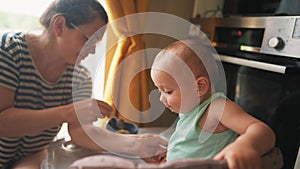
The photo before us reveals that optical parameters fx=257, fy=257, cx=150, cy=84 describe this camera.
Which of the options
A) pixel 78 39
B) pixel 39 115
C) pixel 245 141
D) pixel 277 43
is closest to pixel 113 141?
pixel 39 115

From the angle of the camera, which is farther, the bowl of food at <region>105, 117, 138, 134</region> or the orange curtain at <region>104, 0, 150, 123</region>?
the orange curtain at <region>104, 0, 150, 123</region>

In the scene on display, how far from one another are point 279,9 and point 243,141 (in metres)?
0.82

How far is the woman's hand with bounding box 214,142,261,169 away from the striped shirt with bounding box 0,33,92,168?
1.91 feet

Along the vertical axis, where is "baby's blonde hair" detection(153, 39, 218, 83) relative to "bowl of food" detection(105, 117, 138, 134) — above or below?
above

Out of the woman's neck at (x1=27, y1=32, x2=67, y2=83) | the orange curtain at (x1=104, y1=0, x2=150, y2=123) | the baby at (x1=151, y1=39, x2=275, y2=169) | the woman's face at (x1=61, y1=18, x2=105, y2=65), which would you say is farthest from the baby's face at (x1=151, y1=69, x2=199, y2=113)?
the orange curtain at (x1=104, y1=0, x2=150, y2=123)

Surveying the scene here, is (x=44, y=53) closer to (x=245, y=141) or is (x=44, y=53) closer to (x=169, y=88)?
(x=169, y=88)

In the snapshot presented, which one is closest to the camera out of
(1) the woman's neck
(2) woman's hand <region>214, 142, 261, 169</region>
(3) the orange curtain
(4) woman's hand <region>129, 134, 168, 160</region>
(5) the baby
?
(2) woman's hand <region>214, 142, 261, 169</region>

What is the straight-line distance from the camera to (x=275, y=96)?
0.92 metres

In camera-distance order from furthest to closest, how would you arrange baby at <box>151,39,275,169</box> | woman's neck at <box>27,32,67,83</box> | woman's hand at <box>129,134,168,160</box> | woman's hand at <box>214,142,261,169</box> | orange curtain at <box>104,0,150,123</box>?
orange curtain at <box>104,0,150,123</box> → woman's neck at <box>27,32,67,83</box> → woman's hand at <box>129,134,168,160</box> → baby at <box>151,39,275,169</box> → woman's hand at <box>214,142,261,169</box>

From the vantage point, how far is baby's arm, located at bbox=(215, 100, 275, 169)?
1.22ft

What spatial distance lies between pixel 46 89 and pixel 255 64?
735 millimetres

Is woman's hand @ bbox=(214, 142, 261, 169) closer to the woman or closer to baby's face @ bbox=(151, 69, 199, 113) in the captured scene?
baby's face @ bbox=(151, 69, 199, 113)

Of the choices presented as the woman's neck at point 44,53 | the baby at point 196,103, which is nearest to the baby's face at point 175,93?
the baby at point 196,103

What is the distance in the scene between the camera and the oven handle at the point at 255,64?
84cm
